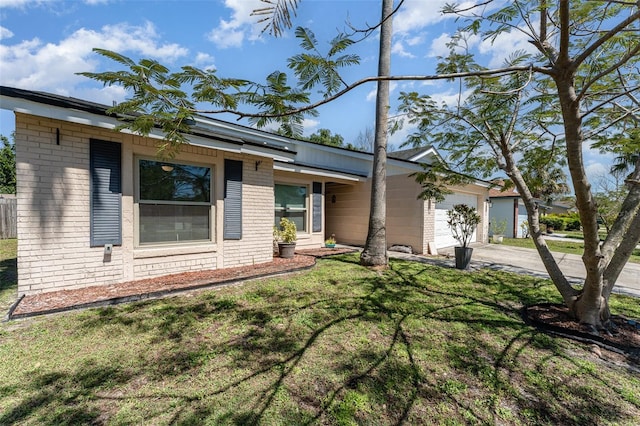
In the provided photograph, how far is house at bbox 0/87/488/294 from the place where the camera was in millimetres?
4480

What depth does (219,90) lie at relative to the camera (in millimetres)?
2650

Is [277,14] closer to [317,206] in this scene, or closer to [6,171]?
[317,206]

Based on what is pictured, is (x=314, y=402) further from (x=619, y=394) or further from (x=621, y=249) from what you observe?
(x=621, y=249)

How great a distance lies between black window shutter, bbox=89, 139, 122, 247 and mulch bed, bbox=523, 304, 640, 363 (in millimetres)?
7276

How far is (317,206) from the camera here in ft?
35.1

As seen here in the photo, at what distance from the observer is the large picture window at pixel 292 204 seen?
9.74 m

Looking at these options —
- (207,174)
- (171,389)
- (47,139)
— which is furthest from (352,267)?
(47,139)

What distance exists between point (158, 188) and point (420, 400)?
229 inches

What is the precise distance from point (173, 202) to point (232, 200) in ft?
4.20

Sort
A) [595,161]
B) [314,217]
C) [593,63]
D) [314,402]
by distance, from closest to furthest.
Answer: [314,402] < [593,63] < [595,161] < [314,217]

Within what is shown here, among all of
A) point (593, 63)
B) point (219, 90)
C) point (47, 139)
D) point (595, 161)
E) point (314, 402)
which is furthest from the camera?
point (595, 161)

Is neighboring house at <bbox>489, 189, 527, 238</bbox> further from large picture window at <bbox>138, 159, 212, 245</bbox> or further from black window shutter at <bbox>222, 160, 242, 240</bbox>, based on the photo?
large picture window at <bbox>138, 159, 212, 245</bbox>

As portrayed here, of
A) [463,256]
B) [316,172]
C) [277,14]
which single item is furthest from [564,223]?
[277,14]

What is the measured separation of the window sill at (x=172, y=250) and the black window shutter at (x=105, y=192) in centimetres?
44
